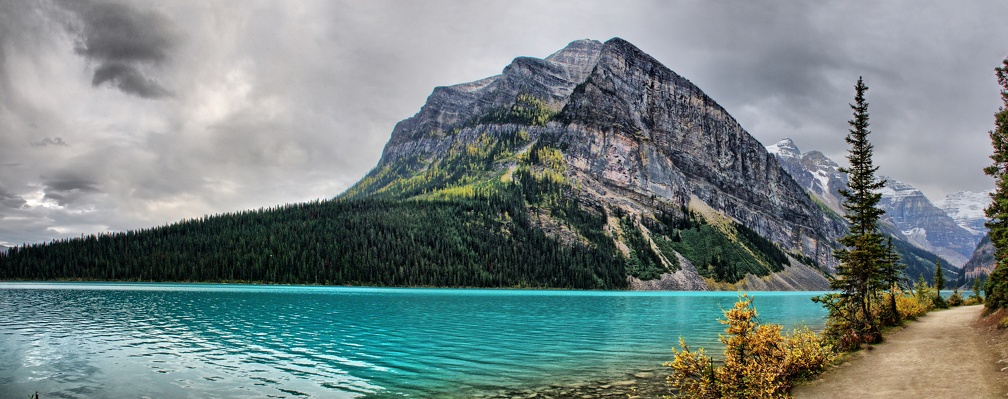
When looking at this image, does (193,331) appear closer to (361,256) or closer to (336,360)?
(336,360)

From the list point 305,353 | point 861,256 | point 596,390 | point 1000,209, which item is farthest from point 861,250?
point 305,353

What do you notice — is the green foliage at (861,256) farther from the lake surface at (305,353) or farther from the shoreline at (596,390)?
the shoreline at (596,390)

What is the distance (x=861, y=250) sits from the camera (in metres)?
35.7

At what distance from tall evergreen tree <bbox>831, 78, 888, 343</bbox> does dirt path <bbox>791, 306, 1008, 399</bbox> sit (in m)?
2.23

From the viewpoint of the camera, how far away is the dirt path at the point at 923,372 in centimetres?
1844

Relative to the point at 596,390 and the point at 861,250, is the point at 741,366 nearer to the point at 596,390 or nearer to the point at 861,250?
the point at 596,390

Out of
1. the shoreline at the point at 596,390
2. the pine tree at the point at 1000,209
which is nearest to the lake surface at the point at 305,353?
the shoreline at the point at 596,390

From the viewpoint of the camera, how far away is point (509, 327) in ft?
178

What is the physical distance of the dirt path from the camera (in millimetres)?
18438

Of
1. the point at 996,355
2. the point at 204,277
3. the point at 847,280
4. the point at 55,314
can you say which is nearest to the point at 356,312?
the point at 55,314

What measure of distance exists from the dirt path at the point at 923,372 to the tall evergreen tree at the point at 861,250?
2.23 metres

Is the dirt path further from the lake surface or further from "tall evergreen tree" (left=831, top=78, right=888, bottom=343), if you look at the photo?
the lake surface

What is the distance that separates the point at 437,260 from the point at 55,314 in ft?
474

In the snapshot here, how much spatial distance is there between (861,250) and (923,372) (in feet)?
52.5
